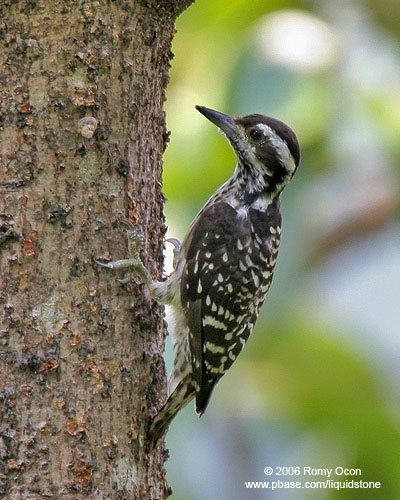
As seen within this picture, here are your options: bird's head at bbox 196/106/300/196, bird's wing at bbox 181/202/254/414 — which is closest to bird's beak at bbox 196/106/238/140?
bird's head at bbox 196/106/300/196

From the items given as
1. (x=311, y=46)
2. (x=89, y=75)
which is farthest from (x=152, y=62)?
(x=311, y=46)

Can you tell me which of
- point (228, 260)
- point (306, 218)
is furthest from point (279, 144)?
point (306, 218)

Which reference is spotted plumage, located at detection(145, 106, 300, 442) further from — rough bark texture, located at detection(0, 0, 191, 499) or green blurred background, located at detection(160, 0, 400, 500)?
rough bark texture, located at detection(0, 0, 191, 499)

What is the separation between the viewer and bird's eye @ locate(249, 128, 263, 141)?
194 inches

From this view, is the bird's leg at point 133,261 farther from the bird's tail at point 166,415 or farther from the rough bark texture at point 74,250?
the bird's tail at point 166,415

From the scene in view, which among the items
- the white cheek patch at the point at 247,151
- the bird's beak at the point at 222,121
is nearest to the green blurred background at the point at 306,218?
the bird's beak at the point at 222,121

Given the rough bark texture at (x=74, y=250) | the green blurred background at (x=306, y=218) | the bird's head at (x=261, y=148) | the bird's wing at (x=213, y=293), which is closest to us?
the rough bark texture at (x=74, y=250)

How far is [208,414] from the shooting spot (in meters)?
5.86

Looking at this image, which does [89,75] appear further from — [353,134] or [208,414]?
[208,414]

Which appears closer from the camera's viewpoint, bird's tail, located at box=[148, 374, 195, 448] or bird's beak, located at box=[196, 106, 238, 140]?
bird's tail, located at box=[148, 374, 195, 448]

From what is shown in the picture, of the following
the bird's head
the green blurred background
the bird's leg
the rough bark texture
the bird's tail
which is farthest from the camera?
the green blurred background

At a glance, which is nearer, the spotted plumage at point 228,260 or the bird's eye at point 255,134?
the spotted plumage at point 228,260

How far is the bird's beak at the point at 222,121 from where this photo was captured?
4840 mm

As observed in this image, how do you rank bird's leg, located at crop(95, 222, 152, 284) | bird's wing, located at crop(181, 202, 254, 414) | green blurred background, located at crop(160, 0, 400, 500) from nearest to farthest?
bird's leg, located at crop(95, 222, 152, 284)
bird's wing, located at crop(181, 202, 254, 414)
green blurred background, located at crop(160, 0, 400, 500)
